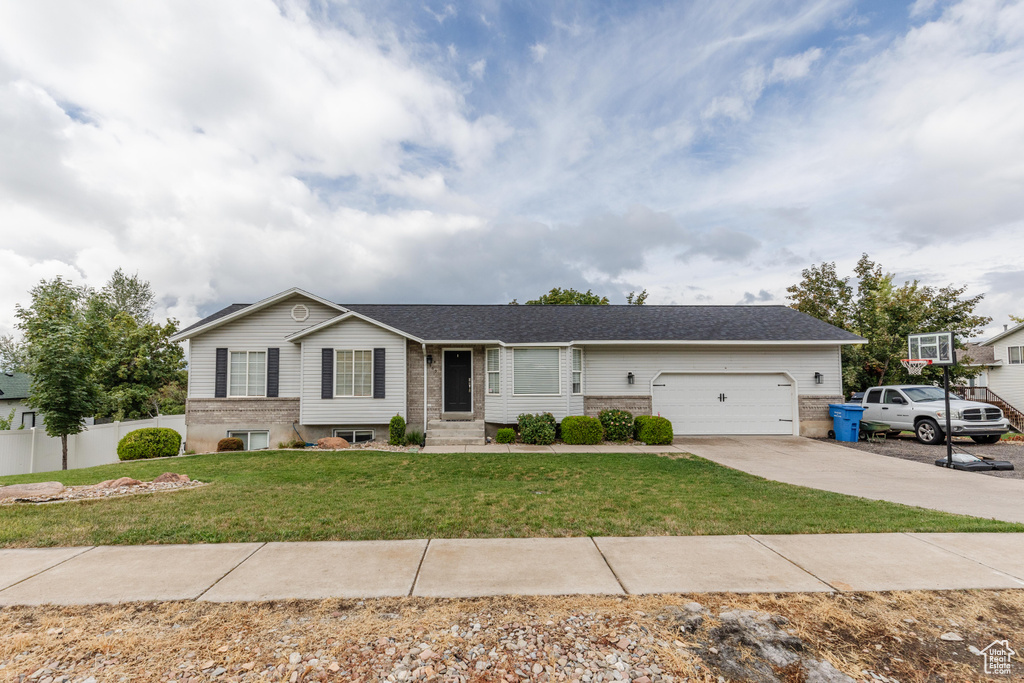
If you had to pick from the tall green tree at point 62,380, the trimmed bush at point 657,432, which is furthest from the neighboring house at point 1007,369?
the tall green tree at point 62,380

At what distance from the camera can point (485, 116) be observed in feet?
51.7

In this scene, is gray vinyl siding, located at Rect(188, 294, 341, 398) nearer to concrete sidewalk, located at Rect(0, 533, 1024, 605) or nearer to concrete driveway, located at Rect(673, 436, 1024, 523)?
concrete sidewalk, located at Rect(0, 533, 1024, 605)

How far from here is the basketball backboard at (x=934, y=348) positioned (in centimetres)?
1023

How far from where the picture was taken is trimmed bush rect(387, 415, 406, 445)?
13977 mm

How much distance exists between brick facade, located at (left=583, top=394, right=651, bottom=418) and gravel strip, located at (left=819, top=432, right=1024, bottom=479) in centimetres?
594

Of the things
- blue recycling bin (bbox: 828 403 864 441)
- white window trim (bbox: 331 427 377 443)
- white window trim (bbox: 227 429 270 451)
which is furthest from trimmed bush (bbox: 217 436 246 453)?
blue recycling bin (bbox: 828 403 864 441)

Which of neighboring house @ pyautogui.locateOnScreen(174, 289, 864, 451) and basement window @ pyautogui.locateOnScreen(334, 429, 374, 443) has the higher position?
neighboring house @ pyautogui.locateOnScreen(174, 289, 864, 451)

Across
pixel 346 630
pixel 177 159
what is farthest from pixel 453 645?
pixel 177 159

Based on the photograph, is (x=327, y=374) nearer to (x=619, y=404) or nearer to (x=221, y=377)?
(x=221, y=377)

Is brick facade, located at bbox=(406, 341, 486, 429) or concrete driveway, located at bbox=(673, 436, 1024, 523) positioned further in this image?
brick facade, located at bbox=(406, 341, 486, 429)

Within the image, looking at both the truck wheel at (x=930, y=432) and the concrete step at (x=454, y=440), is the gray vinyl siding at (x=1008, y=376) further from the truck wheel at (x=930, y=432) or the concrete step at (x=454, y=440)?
the concrete step at (x=454, y=440)

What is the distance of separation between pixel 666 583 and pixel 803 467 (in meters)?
8.25

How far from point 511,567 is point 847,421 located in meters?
15.1

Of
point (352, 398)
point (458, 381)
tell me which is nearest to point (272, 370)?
point (352, 398)
